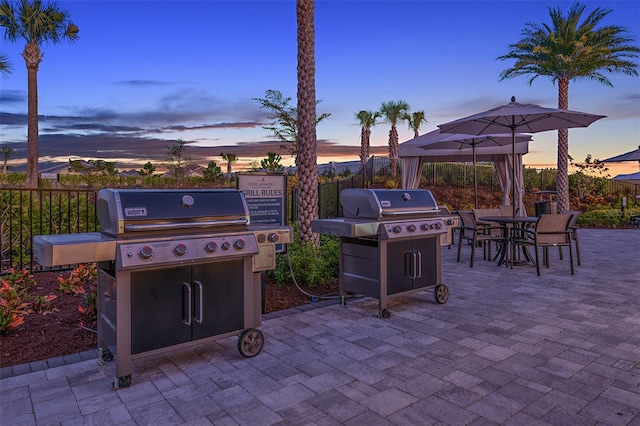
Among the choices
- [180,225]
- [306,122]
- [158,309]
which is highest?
[306,122]

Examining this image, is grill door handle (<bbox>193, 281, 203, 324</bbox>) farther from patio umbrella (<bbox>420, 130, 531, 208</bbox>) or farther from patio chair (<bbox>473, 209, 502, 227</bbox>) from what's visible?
patio umbrella (<bbox>420, 130, 531, 208</bbox>)

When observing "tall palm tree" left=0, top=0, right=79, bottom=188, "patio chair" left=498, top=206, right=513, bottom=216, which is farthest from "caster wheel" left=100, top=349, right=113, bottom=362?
"tall palm tree" left=0, top=0, right=79, bottom=188

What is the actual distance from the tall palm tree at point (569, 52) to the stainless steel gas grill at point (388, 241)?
13.1 m

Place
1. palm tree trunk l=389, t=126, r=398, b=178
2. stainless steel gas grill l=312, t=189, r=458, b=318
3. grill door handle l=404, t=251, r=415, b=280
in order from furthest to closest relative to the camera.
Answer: palm tree trunk l=389, t=126, r=398, b=178 < grill door handle l=404, t=251, r=415, b=280 < stainless steel gas grill l=312, t=189, r=458, b=318

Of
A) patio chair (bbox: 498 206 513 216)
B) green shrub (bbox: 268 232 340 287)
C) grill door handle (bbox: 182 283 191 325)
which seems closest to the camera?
grill door handle (bbox: 182 283 191 325)

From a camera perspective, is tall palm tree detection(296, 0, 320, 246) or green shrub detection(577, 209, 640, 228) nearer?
tall palm tree detection(296, 0, 320, 246)

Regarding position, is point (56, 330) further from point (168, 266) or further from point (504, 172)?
point (504, 172)

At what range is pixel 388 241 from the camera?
4.14 m

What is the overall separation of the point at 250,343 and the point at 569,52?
1702 cm

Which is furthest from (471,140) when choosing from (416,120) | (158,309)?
(416,120)

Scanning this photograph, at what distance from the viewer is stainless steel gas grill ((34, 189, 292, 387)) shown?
2.59 m

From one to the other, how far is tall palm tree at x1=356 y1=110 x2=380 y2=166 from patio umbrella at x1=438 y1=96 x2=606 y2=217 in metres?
18.9

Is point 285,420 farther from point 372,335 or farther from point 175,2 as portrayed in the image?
point 175,2

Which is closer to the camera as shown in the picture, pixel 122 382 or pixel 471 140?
pixel 122 382
